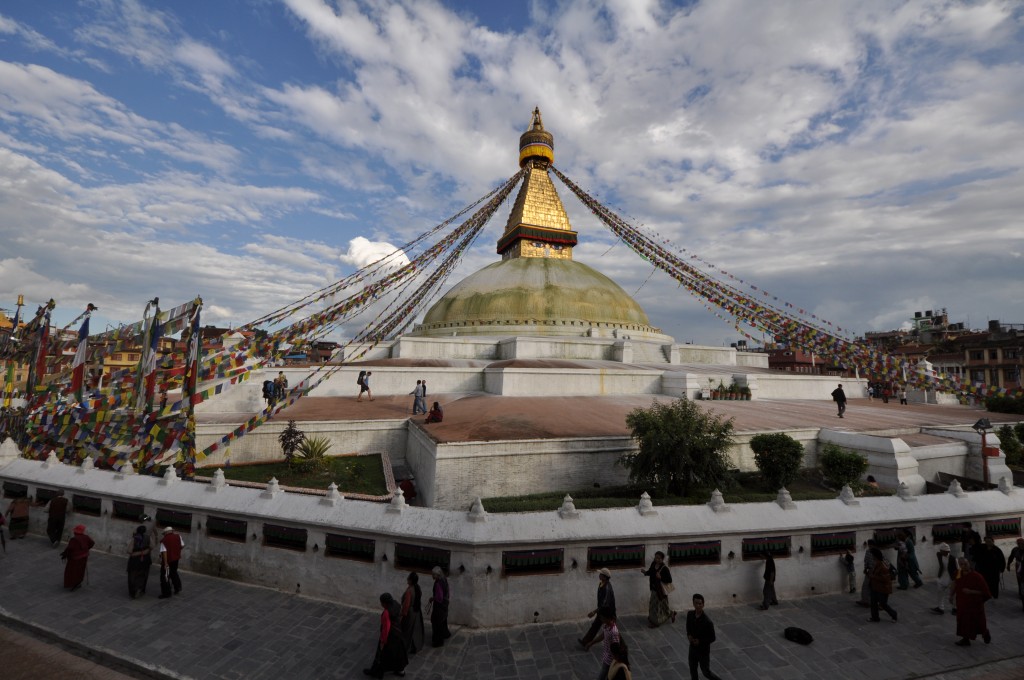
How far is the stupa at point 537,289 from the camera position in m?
25.0

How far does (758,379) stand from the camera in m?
18.2

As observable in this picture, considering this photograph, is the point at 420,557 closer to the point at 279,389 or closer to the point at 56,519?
the point at 56,519

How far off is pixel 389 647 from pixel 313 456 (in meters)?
6.58

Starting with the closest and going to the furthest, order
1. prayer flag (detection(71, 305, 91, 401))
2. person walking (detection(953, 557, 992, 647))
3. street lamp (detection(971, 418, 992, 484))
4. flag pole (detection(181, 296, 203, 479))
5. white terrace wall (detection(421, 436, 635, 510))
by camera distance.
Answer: person walking (detection(953, 557, 992, 647)) → flag pole (detection(181, 296, 203, 479)) → white terrace wall (detection(421, 436, 635, 510)) → street lamp (detection(971, 418, 992, 484)) → prayer flag (detection(71, 305, 91, 401))

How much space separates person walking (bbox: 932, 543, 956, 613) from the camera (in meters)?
5.94

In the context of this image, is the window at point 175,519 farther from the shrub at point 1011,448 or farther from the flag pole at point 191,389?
the shrub at point 1011,448

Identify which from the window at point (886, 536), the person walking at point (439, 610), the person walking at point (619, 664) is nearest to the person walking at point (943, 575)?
the window at point (886, 536)

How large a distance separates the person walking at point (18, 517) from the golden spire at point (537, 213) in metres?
25.5

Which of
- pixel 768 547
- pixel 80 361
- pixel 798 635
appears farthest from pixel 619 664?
pixel 80 361

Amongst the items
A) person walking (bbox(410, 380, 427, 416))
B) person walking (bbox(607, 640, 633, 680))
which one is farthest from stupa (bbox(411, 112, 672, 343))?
person walking (bbox(607, 640, 633, 680))

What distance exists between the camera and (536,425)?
412 inches

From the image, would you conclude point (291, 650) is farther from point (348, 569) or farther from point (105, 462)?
point (105, 462)

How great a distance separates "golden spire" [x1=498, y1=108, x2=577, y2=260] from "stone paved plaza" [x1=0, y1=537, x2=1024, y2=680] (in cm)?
2611

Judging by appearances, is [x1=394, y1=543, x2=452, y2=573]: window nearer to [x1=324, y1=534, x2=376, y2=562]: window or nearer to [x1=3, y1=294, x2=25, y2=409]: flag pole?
[x1=324, y1=534, x2=376, y2=562]: window
